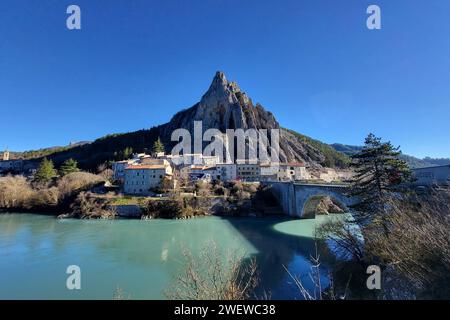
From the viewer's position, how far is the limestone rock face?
9412cm

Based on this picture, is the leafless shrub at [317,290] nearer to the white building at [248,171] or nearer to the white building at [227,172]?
the white building at [227,172]

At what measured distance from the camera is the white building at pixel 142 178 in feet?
175

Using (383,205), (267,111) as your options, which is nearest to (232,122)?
(267,111)

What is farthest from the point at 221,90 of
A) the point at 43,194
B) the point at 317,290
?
the point at 317,290

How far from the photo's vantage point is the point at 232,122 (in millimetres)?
94125

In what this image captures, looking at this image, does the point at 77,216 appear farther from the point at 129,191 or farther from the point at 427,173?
the point at 427,173

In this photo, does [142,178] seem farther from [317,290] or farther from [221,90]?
[221,90]

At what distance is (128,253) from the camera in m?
21.9

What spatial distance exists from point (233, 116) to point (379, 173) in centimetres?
8045

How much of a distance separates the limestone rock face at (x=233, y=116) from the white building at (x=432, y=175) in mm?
67332

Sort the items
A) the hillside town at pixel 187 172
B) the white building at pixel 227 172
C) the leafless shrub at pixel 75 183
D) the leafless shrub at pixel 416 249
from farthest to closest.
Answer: the white building at pixel 227 172
the hillside town at pixel 187 172
the leafless shrub at pixel 75 183
the leafless shrub at pixel 416 249

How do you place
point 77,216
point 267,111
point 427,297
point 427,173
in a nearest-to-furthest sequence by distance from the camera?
point 427,297 → point 427,173 → point 77,216 → point 267,111

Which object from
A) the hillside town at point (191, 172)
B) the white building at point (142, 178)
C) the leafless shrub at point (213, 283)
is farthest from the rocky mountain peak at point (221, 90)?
the leafless shrub at point (213, 283)

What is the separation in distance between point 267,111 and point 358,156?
91.0m
